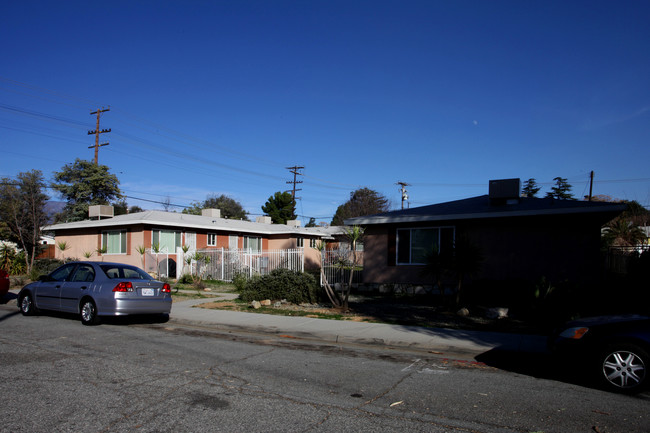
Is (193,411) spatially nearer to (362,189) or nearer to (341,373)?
(341,373)

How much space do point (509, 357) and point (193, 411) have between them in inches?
214

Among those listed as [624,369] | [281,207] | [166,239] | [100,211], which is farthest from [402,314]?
[281,207]

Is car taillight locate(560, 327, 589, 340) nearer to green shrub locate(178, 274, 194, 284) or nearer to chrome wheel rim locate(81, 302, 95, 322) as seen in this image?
chrome wheel rim locate(81, 302, 95, 322)

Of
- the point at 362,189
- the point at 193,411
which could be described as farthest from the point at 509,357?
the point at 362,189

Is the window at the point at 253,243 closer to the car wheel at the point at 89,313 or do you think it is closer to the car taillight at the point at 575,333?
the car wheel at the point at 89,313

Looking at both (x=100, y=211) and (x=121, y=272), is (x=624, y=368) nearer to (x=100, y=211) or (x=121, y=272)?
(x=121, y=272)

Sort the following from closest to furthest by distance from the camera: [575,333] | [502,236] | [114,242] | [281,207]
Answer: [575,333] → [502,236] → [114,242] → [281,207]

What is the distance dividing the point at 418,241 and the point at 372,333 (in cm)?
798

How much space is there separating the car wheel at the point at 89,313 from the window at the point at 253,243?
21.6 metres

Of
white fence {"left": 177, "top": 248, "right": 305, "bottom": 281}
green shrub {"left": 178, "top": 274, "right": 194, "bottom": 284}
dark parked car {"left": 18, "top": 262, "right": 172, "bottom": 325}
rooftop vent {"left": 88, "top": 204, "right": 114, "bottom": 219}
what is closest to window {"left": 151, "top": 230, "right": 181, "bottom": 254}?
white fence {"left": 177, "top": 248, "right": 305, "bottom": 281}

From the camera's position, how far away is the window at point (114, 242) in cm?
2697

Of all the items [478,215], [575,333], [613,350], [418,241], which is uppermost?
[478,215]

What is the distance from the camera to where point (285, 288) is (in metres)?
14.8

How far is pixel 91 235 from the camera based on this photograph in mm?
28828
